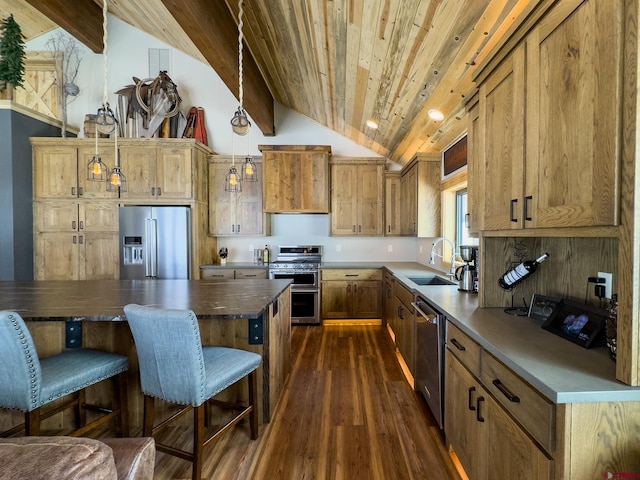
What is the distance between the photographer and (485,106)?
64.1 inches

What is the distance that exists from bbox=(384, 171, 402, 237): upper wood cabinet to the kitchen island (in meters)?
2.49

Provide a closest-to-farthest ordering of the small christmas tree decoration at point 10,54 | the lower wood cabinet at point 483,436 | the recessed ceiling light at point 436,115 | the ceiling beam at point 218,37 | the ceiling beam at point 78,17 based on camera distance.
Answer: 1. the lower wood cabinet at point 483,436
2. the ceiling beam at point 218,37
3. the recessed ceiling light at point 436,115
4. the small christmas tree decoration at point 10,54
5. the ceiling beam at point 78,17

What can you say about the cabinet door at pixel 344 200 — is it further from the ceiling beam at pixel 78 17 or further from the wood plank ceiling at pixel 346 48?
the ceiling beam at pixel 78 17

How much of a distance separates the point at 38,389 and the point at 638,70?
100 inches

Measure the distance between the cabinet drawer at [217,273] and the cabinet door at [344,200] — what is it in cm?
162

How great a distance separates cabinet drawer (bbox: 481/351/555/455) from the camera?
86 centimetres

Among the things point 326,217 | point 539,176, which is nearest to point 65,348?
point 539,176

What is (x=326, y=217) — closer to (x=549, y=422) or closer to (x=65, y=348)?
(x=65, y=348)

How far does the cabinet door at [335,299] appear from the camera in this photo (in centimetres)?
406

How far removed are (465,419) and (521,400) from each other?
22.4 inches

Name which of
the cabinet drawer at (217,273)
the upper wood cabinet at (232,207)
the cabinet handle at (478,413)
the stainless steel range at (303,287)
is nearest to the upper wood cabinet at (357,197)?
the stainless steel range at (303,287)

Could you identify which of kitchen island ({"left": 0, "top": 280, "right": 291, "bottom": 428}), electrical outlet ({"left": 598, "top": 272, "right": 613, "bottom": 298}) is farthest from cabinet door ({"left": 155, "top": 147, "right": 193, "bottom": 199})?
electrical outlet ({"left": 598, "top": 272, "right": 613, "bottom": 298})

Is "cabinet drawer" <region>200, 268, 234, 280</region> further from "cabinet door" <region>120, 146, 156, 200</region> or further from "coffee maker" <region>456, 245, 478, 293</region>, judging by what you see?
"coffee maker" <region>456, 245, 478, 293</region>

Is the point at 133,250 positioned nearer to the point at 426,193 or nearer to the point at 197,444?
the point at 197,444
